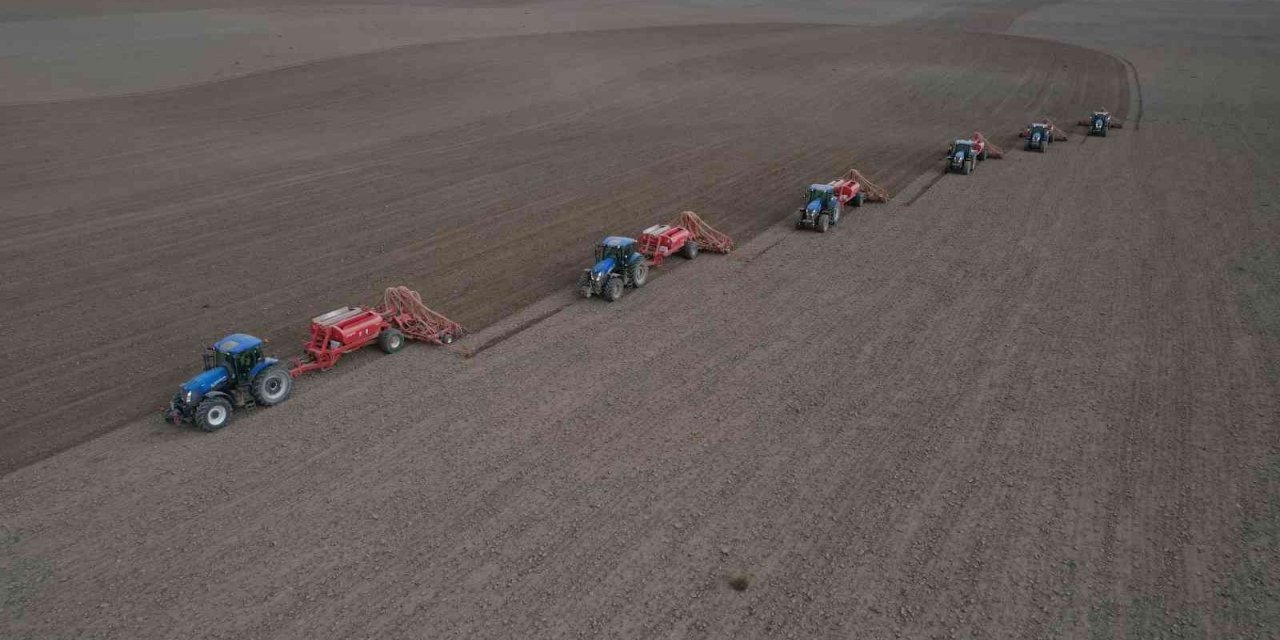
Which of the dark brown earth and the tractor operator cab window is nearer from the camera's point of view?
the dark brown earth

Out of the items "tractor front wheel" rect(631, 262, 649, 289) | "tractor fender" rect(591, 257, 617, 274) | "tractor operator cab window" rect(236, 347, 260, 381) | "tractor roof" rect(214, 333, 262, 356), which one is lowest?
"tractor front wheel" rect(631, 262, 649, 289)

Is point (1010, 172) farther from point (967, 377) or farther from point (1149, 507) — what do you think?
point (1149, 507)

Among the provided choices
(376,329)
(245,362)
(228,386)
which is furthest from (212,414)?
(376,329)

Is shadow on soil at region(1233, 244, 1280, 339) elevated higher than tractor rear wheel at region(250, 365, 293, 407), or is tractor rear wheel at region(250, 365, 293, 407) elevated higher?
tractor rear wheel at region(250, 365, 293, 407)

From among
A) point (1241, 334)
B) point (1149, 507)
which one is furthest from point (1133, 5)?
point (1149, 507)

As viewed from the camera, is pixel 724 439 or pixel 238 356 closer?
pixel 724 439

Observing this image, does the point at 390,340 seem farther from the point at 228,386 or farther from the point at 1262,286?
the point at 1262,286

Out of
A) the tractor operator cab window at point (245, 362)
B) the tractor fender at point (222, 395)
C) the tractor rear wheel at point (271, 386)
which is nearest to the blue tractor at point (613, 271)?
the tractor rear wheel at point (271, 386)

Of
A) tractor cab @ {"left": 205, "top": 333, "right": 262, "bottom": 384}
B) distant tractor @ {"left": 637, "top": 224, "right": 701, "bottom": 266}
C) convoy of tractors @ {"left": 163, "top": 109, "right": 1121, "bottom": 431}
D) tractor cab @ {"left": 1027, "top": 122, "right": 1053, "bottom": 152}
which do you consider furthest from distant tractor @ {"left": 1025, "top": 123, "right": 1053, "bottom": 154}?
tractor cab @ {"left": 205, "top": 333, "right": 262, "bottom": 384}

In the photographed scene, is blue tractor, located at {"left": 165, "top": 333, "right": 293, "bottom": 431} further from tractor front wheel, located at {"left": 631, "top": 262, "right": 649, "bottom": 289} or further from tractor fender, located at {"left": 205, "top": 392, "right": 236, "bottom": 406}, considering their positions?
tractor front wheel, located at {"left": 631, "top": 262, "right": 649, "bottom": 289}
